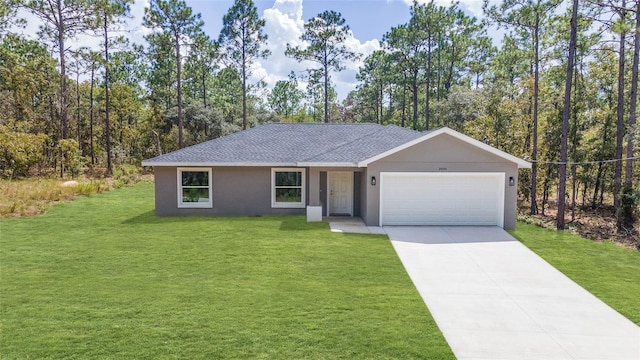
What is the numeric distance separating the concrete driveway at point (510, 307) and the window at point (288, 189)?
18.2 ft

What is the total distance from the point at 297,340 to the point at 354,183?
34.4ft

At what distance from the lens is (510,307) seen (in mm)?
7070

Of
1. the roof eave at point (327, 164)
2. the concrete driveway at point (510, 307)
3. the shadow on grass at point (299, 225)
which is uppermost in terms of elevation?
the roof eave at point (327, 164)

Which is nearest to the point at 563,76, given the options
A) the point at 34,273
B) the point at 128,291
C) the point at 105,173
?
the point at 128,291

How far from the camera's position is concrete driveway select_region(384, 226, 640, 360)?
5.61 metres

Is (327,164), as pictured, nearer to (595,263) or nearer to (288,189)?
(288,189)

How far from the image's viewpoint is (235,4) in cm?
3072

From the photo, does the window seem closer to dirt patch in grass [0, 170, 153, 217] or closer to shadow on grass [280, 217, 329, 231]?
shadow on grass [280, 217, 329, 231]

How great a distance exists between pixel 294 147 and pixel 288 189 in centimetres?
198

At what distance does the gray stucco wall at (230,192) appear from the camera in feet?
50.5

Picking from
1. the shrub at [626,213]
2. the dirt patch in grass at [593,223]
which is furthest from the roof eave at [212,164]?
the shrub at [626,213]

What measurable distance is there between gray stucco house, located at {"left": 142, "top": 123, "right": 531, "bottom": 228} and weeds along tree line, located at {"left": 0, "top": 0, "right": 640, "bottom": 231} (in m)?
3.44

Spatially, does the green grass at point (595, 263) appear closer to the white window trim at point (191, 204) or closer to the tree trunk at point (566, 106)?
the tree trunk at point (566, 106)

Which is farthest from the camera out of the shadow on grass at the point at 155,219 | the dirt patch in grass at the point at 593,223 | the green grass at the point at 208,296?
the dirt patch in grass at the point at 593,223
